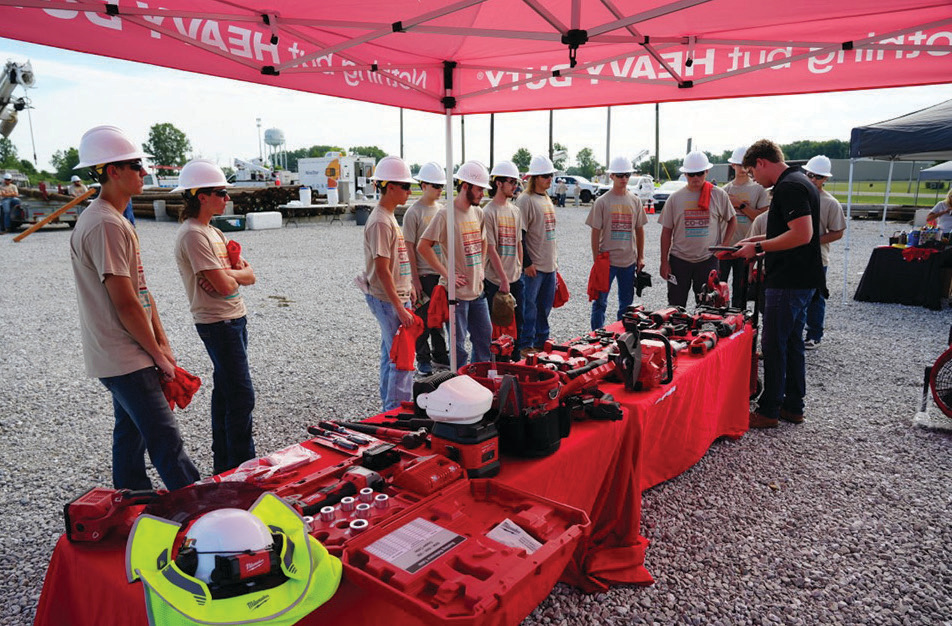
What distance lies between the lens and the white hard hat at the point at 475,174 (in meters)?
4.03

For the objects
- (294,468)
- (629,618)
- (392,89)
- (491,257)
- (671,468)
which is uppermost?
(392,89)

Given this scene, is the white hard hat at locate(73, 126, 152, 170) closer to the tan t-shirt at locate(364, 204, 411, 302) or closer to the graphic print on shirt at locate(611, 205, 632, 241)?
the tan t-shirt at locate(364, 204, 411, 302)

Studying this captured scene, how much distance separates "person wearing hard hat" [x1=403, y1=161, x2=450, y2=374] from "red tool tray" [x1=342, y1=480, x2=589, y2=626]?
9.09ft

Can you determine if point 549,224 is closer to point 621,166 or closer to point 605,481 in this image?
point 621,166

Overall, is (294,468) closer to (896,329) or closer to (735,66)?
(735,66)

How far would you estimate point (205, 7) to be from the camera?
8.74ft

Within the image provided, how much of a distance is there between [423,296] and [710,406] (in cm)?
253

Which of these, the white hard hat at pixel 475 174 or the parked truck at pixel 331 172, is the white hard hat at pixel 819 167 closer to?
the white hard hat at pixel 475 174

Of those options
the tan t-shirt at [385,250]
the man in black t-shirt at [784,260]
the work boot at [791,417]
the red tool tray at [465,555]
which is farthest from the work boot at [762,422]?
the red tool tray at [465,555]

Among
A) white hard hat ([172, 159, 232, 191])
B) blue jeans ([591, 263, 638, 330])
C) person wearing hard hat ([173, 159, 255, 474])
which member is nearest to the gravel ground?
person wearing hard hat ([173, 159, 255, 474])

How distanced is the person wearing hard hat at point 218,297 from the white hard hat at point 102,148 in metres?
0.43

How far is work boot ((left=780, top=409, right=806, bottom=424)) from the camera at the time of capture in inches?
158

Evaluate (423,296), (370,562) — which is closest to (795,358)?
(423,296)

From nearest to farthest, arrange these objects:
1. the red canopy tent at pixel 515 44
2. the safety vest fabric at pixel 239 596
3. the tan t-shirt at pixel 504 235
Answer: the safety vest fabric at pixel 239 596 < the red canopy tent at pixel 515 44 < the tan t-shirt at pixel 504 235
